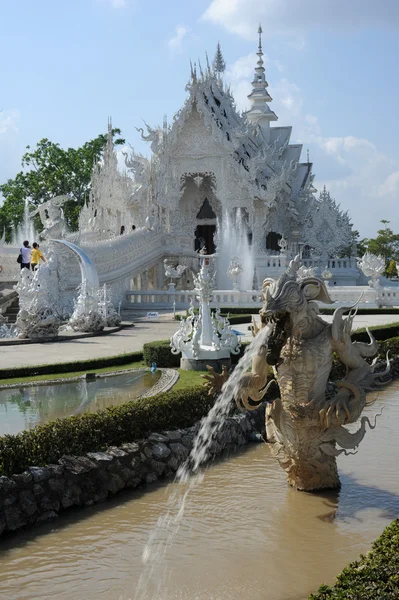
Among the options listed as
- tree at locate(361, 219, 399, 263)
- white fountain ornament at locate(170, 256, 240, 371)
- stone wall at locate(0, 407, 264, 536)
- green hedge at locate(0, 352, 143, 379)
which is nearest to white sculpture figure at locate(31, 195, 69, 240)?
green hedge at locate(0, 352, 143, 379)

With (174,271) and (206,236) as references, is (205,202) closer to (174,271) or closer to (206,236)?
(206,236)

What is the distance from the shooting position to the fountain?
98.4 feet

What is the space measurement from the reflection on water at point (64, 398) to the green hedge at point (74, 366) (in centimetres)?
64

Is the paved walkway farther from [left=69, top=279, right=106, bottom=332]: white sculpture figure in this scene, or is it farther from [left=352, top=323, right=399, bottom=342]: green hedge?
[left=352, top=323, right=399, bottom=342]: green hedge

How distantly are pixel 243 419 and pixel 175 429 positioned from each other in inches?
38.9

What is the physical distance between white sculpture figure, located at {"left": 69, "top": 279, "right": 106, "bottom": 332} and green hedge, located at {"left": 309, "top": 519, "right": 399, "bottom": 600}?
1289 centimetres

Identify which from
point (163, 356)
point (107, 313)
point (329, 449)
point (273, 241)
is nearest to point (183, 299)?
point (107, 313)

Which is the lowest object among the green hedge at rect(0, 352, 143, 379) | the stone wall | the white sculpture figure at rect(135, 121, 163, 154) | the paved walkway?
the stone wall

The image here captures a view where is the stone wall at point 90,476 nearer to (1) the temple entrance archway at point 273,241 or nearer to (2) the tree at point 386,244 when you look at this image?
(1) the temple entrance archway at point 273,241

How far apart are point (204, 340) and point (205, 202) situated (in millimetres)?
23926

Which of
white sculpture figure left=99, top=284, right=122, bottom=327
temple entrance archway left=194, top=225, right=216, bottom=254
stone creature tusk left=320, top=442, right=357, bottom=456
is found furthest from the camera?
temple entrance archway left=194, top=225, right=216, bottom=254

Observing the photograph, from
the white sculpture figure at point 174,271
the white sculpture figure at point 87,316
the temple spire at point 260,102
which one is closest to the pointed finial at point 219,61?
the temple spire at point 260,102

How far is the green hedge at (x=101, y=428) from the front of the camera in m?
5.86

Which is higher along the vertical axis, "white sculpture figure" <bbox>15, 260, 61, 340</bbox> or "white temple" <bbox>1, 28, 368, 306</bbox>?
"white temple" <bbox>1, 28, 368, 306</bbox>
